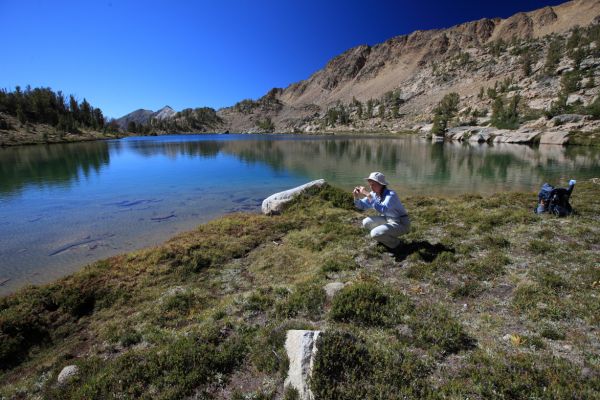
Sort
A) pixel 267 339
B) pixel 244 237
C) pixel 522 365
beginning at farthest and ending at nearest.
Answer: pixel 244 237 < pixel 267 339 < pixel 522 365

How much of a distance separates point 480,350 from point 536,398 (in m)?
1.16

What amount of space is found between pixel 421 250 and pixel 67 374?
988 centimetres

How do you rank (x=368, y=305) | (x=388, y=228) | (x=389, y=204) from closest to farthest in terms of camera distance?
(x=368, y=305) → (x=389, y=204) → (x=388, y=228)

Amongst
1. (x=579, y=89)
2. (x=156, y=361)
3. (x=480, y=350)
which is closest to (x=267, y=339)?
(x=156, y=361)

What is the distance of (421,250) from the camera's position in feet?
32.2

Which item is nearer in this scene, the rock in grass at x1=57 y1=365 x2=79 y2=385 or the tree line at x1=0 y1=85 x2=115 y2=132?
the rock in grass at x1=57 y1=365 x2=79 y2=385

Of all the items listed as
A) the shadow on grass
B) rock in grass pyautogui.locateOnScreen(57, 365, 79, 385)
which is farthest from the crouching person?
rock in grass pyautogui.locateOnScreen(57, 365, 79, 385)

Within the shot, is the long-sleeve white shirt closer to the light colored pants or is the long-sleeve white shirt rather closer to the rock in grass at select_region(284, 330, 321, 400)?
the light colored pants

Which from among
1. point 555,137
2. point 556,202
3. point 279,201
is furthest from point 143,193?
point 555,137

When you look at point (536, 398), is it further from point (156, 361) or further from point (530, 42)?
point (530, 42)

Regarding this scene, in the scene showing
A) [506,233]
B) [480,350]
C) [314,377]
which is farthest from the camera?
[506,233]

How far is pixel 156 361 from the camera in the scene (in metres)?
5.59

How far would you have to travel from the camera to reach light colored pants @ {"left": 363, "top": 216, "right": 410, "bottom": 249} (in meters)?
9.66

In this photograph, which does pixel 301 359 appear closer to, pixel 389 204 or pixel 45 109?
pixel 389 204
